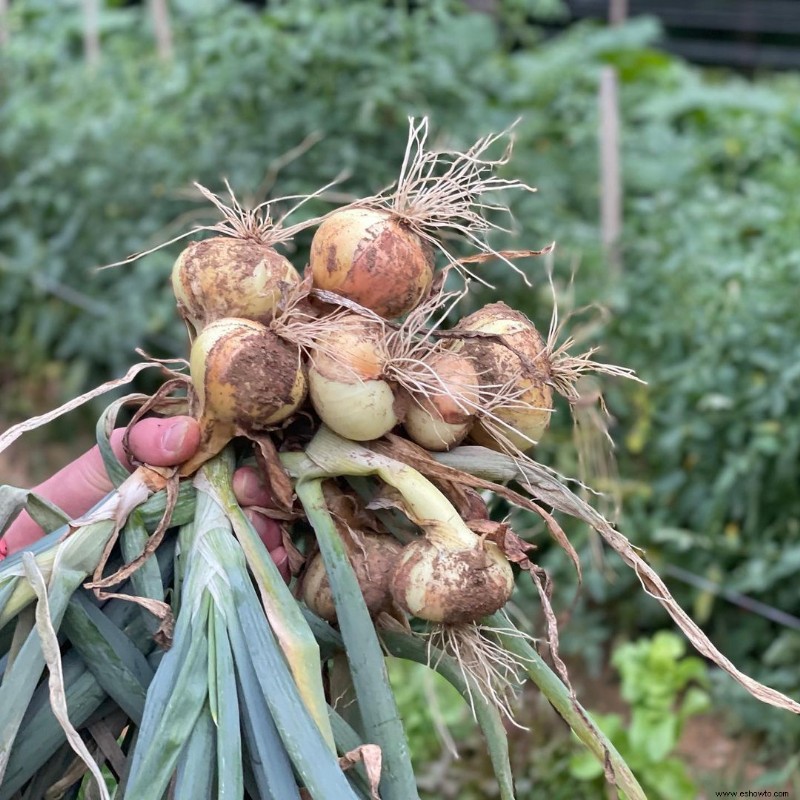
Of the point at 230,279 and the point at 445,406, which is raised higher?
the point at 230,279

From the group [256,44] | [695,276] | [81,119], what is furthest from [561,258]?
[81,119]

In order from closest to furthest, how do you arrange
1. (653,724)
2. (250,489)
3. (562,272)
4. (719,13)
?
(250,489) → (653,724) → (562,272) → (719,13)

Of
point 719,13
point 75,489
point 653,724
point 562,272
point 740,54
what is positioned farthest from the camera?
point 719,13

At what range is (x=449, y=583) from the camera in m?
0.96

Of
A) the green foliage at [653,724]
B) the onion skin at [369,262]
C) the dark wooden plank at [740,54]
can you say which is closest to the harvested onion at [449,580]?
the onion skin at [369,262]

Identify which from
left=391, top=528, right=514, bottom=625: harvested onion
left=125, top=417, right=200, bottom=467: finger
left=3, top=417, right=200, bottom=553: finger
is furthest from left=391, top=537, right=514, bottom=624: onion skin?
left=3, top=417, right=200, bottom=553: finger

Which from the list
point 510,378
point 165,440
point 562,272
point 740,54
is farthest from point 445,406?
point 740,54

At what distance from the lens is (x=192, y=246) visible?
3.50 feet

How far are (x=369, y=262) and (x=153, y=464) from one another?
0.29m

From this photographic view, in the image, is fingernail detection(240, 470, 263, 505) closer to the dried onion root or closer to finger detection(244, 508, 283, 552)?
finger detection(244, 508, 283, 552)

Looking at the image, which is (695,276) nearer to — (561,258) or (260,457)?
(561,258)

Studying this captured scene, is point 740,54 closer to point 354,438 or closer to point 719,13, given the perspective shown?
point 719,13

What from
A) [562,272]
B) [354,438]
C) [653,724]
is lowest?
[653,724]

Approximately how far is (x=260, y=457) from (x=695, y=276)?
8.01 feet
